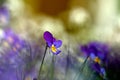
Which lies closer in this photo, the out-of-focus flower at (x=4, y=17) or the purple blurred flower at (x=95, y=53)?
the purple blurred flower at (x=95, y=53)

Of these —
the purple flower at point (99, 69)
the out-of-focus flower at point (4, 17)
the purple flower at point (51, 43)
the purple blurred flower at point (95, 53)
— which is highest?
the purple flower at point (51, 43)

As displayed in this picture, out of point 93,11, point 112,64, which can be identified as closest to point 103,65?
point 112,64

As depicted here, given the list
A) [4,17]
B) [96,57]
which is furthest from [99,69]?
[4,17]

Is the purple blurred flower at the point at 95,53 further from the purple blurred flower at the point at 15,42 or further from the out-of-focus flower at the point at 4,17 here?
the out-of-focus flower at the point at 4,17

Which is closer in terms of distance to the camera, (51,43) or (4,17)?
(51,43)

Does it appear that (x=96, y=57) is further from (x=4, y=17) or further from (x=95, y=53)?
(x=4, y=17)

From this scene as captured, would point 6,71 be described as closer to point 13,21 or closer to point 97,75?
point 97,75

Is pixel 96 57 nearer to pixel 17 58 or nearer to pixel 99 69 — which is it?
pixel 99 69

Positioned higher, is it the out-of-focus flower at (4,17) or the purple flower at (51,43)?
the purple flower at (51,43)

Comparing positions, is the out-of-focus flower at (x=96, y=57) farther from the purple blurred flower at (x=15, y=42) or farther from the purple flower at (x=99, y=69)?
the purple blurred flower at (x=15, y=42)

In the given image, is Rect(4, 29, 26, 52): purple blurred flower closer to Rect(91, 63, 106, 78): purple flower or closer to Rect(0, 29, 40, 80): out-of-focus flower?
Rect(0, 29, 40, 80): out-of-focus flower

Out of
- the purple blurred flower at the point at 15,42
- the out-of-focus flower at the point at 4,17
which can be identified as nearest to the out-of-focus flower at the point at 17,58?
the purple blurred flower at the point at 15,42
